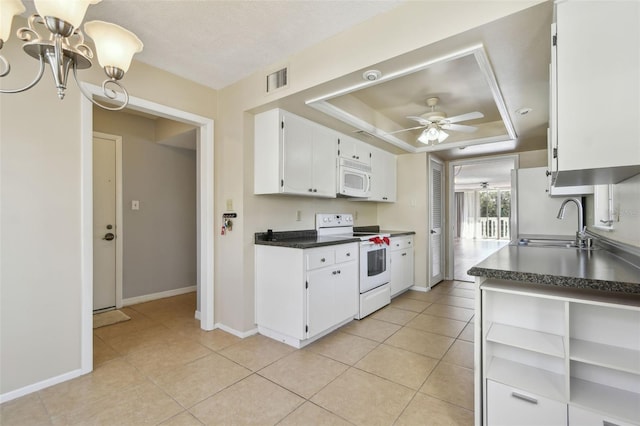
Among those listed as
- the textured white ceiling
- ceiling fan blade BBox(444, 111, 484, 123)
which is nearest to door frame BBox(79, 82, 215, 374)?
the textured white ceiling

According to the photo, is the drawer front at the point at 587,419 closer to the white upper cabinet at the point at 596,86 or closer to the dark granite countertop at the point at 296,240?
the white upper cabinet at the point at 596,86

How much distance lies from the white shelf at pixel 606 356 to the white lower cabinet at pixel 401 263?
101 inches

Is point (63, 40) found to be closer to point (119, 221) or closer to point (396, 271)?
point (119, 221)

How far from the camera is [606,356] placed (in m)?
1.23

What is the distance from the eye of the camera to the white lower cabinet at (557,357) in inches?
47.6

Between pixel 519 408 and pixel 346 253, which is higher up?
pixel 346 253

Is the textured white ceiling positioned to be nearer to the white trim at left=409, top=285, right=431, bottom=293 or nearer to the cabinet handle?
the cabinet handle

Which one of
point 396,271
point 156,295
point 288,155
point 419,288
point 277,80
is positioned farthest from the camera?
point 419,288

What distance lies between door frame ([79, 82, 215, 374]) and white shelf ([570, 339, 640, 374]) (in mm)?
2855

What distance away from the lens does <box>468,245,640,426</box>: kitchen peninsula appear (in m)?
1.19

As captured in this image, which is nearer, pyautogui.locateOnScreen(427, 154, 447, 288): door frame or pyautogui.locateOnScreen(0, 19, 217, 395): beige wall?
pyautogui.locateOnScreen(0, 19, 217, 395): beige wall

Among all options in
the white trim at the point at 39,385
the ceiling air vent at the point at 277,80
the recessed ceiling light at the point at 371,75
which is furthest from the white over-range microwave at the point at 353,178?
the white trim at the point at 39,385

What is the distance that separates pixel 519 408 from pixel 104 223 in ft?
14.3

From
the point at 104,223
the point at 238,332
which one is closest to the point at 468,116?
the point at 238,332
